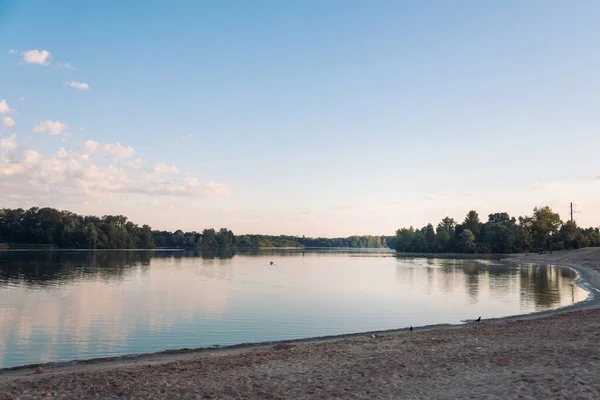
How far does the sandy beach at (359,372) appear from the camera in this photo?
414 inches

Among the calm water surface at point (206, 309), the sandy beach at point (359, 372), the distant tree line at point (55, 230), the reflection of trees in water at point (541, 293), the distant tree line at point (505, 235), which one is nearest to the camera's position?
the sandy beach at point (359, 372)

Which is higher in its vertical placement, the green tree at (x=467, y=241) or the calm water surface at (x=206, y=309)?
the green tree at (x=467, y=241)

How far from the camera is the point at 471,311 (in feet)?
101

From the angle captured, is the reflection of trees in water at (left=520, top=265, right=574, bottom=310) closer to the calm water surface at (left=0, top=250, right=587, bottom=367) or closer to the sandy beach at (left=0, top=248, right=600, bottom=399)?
the calm water surface at (left=0, top=250, right=587, bottom=367)

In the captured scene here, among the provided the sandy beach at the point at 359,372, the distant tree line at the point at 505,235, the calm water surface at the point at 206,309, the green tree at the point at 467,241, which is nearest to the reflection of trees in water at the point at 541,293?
the calm water surface at the point at 206,309

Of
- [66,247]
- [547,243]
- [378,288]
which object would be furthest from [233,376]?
[66,247]

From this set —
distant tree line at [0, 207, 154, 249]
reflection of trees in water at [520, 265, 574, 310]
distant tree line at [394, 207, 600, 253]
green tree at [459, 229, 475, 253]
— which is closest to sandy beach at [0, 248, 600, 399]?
reflection of trees in water at [520, 265, 574, 310]

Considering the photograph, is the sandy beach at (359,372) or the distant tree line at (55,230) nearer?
the sandy beach at (359,372)

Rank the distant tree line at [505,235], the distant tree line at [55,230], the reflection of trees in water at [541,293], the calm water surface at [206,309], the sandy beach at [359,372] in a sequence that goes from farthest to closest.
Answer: the distant tree line at [55,230], the distant tree line at [505,235], the reflection of trees in water at [541,293], the calm water surface at [206,309], the sandy beach at [359,372]

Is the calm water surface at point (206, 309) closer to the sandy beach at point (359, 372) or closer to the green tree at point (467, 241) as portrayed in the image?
the sandy beach at point (359, 372)

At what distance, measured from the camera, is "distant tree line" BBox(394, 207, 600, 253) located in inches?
4589

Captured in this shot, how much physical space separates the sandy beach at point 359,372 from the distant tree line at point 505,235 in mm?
110266

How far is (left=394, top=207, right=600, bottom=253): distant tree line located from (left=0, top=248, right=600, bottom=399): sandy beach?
11027 centimetres

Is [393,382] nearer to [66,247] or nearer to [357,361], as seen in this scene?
[357,361]
